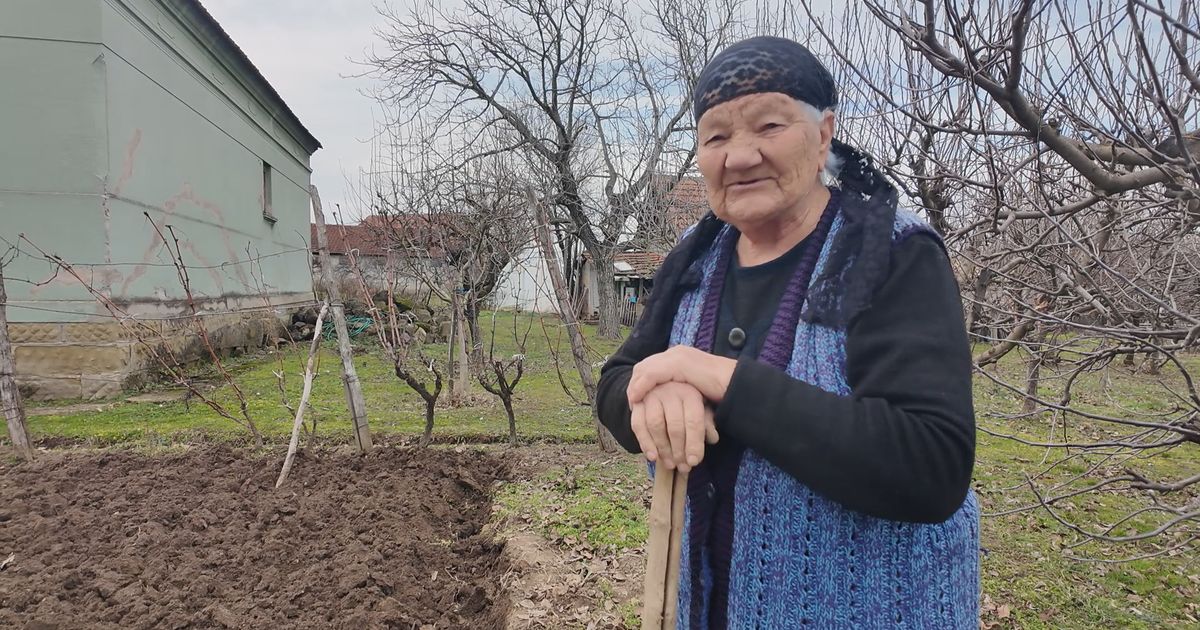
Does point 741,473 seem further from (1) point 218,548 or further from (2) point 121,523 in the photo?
(2) point 121,523

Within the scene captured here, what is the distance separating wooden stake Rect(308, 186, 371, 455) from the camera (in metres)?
4.89

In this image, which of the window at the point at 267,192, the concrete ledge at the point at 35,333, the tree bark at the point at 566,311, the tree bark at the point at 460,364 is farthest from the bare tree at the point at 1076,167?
the window at the point at 267,192

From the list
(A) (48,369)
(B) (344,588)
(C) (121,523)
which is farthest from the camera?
(A) (48,369)

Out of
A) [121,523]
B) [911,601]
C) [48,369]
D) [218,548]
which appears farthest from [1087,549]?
[48,369]

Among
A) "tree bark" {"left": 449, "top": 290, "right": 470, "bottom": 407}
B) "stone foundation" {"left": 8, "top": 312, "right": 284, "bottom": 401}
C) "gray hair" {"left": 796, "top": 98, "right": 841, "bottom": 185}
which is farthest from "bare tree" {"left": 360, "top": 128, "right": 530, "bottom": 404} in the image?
"gray hair" {"left": 796, "top": 98, "right": 841, "bottom": 185}

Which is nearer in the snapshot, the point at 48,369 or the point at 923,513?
the point at 923,513

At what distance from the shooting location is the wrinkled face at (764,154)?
105 centimetres

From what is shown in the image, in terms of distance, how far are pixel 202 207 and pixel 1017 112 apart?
11.1 m

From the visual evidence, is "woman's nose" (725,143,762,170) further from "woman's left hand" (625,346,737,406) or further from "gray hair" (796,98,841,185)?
"woman's left hand" (625,346,737,406)

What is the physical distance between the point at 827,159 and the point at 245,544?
377 cm

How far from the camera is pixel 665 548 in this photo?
43.8 inches

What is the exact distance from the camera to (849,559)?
988 mm

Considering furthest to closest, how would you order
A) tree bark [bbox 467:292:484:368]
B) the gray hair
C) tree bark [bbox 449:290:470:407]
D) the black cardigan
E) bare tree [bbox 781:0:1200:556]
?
tree bark [bbox 467:292:484:368]
tree bark [bbox 449:290:470:407]
bare tree [bbox 781:0:1200:556]
the gray hair
the black cardigan

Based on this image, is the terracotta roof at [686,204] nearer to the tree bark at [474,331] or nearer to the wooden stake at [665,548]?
the tree bark at [474,331]
